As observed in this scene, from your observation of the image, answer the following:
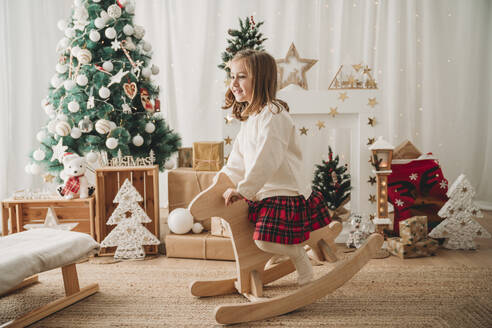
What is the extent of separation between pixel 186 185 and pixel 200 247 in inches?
18.2

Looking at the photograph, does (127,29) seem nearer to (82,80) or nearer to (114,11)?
(114,11)

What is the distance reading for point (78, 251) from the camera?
6.04 ft

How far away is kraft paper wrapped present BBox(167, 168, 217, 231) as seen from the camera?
267 cm

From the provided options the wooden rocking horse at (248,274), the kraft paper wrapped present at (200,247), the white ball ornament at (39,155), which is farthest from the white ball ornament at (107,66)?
the wooden rocking horse at (248,274)

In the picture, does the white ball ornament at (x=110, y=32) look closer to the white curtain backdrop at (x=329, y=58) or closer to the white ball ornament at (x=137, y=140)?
the white ball ornament at (x=137, y=140)

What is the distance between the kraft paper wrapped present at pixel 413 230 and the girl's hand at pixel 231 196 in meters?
1.33

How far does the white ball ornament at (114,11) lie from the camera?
2.74m

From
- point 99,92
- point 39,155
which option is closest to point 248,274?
point 99,92

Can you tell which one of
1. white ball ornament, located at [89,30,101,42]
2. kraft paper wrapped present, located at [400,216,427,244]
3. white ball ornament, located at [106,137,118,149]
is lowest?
kraft paper wrapped present, located at [400,216,427,244]

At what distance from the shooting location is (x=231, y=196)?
1.67 meters

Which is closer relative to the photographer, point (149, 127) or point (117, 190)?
point (117, 190)

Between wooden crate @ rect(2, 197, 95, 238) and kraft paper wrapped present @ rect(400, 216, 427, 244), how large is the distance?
2056mm

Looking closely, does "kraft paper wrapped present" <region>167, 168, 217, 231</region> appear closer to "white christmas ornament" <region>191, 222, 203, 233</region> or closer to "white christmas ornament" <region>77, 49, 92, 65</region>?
"white christmas ornament" <region>191, 222, 203, 233</region>

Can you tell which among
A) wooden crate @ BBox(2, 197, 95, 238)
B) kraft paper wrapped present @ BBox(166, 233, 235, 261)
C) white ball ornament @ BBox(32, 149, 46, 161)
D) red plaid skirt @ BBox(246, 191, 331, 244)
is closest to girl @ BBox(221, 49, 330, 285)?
red plaid skirt @ BBox(246, 191, 331, 244)
